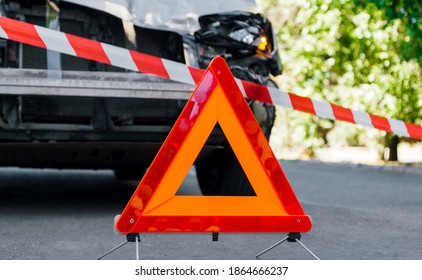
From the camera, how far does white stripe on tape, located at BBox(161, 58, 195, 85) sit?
5469mm

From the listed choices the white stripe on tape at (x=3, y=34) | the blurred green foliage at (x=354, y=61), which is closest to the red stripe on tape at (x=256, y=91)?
the white stripe on tape at (x=3, y=34)

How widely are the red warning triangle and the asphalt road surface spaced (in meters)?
0.62

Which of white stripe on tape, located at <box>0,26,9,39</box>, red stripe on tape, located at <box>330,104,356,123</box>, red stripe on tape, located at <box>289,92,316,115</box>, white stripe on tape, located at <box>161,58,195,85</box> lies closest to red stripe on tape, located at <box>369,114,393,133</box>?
red stripe on tape, located at <box>330,104,356,123</box>

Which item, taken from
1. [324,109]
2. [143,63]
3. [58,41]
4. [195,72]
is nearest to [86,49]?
[58,41]

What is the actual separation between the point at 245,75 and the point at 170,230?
7.44 feet

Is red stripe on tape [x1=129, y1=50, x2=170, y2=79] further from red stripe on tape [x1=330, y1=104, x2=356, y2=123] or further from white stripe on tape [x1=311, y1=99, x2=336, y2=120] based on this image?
red stripe on tape [x1=330, y1=104, x2=356, y2=123]

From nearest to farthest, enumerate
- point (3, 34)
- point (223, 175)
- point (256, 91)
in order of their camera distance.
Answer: point (3, 34) < point (256, 91) < point (223, 175)

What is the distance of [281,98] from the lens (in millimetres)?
5445

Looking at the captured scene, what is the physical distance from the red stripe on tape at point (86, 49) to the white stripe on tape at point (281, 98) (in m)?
1.02

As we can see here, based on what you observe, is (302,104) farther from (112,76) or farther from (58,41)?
(58,41)

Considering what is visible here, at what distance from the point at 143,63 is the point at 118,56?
0.16 m

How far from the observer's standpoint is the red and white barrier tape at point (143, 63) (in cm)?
528

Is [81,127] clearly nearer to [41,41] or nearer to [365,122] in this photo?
[41,41]
